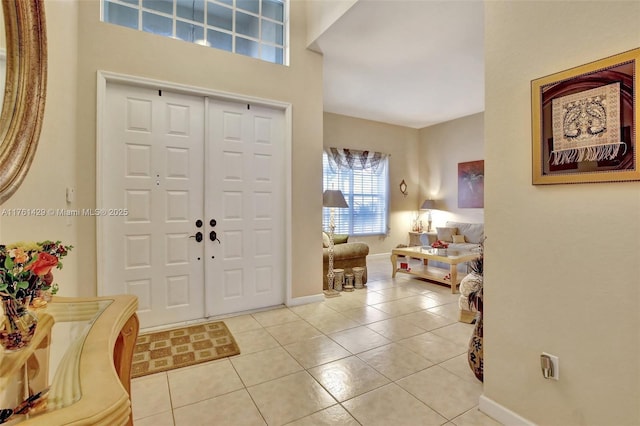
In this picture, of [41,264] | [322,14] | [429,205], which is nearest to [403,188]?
[429,205]

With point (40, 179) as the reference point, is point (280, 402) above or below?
below

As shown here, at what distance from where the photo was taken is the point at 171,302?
3.17m

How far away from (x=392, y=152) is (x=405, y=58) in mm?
3398

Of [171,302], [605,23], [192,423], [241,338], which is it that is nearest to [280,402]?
[192,423]

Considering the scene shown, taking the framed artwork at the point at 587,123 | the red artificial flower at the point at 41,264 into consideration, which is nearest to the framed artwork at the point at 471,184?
the framed artwork at the point at 587,123

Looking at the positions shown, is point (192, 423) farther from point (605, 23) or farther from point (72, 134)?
point (605, 23)

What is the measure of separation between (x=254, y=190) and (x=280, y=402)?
2.20m

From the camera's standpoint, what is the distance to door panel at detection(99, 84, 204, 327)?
2912mm

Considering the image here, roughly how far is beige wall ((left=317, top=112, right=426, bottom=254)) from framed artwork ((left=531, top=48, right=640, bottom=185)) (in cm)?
504

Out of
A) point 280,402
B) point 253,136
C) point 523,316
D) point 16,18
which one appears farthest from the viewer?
point 253,136

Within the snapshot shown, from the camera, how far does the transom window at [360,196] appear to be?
6578 mm

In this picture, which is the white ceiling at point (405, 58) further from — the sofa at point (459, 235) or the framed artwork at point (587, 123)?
the sofa at point (459, 235)

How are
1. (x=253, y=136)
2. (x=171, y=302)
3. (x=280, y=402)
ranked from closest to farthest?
1. (x=280, y=402)
2. (x=171, y=302)
3. (x=253, y=136)

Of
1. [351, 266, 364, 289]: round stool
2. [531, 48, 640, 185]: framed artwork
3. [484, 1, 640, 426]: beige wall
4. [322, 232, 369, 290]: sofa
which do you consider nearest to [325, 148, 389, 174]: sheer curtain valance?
[322, 232, 369, 290]: sofa
